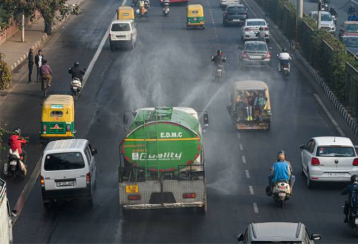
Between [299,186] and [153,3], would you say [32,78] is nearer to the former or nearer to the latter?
[299,186]

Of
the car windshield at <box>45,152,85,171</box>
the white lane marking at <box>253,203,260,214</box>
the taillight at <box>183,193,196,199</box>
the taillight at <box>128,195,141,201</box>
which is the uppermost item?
the car windshield at <box>45,152,85,171</box>

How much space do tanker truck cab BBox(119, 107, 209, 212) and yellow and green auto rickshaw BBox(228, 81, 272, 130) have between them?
1120cm

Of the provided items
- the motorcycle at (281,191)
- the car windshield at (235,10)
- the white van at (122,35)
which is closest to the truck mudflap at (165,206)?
the motorcycle at (281,191)

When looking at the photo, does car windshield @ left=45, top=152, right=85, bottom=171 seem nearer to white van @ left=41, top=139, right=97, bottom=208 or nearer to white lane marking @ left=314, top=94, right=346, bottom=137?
white van @ left=41, top=139, right=97, bottom=208

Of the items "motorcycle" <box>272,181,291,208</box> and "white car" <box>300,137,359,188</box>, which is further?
"white car" <box>300,137,359,188</box>

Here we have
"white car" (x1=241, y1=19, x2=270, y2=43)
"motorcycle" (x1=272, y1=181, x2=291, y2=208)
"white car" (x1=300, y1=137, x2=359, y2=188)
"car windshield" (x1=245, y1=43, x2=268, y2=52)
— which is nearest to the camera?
"motorcycle" (x1=272, y1=181, x2=291, y2=208)

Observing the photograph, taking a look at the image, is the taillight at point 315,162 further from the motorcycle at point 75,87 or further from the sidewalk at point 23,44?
the sidewalk at point 23,44

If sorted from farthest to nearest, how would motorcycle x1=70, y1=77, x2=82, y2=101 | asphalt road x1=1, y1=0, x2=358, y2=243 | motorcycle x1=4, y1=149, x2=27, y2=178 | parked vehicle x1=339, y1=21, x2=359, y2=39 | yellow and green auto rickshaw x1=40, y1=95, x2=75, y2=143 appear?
1. parked vehicle x1=339, y1=21, x2=359, y2=39
2. motorcycle x1=70, y1=77, x2=82, y2=101
3. yellow and green auto rickshaw x1=40, y1=95, x2=75, y2=143
4. motorcycle x1=4, y1=149, x2=27, y2=178
5. asphalt road x1=1, y1=0, x2=358, y2=243

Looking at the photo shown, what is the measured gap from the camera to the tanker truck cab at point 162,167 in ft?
77.6

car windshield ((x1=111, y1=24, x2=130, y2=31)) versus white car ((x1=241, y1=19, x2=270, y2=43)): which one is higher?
car windshield ((x1=111, y1=24, x2=130, y2=31))

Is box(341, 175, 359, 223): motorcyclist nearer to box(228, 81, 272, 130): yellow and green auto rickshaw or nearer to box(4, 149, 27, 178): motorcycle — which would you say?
box(4, 149, 27, 178): motorcycle

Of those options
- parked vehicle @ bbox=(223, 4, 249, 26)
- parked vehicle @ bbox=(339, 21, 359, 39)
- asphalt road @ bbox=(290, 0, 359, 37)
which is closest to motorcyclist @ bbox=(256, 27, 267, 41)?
parked vehicle @ bbox=(339, 21, 359, 39)

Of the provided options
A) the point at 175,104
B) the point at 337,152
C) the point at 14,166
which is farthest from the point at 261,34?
the point at 337,152

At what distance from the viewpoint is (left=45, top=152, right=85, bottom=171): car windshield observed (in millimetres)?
25203
